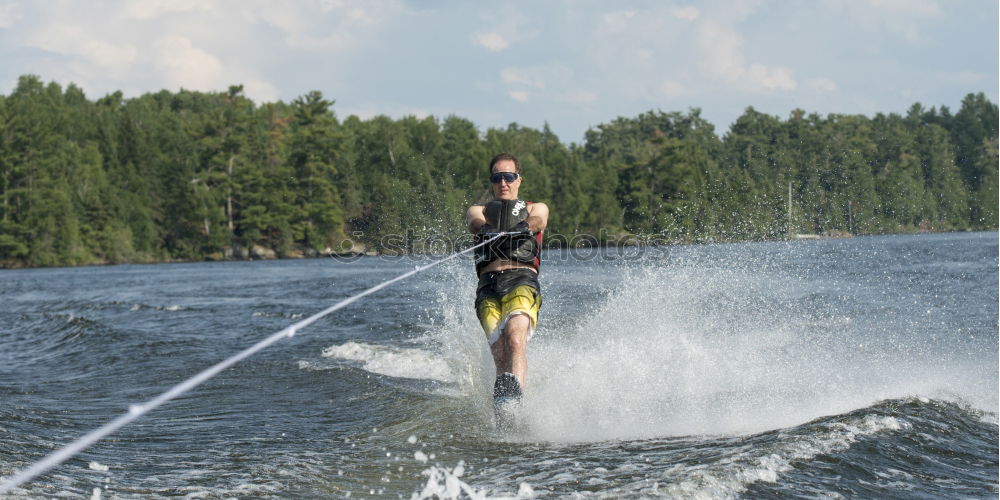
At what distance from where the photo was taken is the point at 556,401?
22.1ft

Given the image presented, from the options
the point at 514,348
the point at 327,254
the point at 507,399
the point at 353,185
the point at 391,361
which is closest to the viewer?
the point at 507,399

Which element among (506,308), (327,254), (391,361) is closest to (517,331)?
(506,308)

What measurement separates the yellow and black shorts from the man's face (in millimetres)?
567

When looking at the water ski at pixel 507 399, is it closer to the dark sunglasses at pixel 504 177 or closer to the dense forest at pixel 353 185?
the dark sunglasses at pixel 504 177

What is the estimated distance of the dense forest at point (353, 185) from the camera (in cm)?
5169

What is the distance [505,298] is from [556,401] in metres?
1.01

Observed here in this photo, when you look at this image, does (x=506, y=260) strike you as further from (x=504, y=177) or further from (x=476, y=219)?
(x=504, y=177)

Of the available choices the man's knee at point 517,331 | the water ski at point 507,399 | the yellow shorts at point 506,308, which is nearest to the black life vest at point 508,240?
the yellow shorts at point 506,308

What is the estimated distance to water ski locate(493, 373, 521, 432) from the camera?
18.7 feet

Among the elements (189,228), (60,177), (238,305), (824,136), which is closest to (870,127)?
(824,136)

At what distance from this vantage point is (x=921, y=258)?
25031 mm

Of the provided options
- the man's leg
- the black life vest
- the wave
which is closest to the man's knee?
the man's leg

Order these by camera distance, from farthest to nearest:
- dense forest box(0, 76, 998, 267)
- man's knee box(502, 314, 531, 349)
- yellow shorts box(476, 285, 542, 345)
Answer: dense forest box(0, 76, 998, 267) < yellow shorts box(476, 285, 542, 345) < man's knee box(502, 314, 531, 349)

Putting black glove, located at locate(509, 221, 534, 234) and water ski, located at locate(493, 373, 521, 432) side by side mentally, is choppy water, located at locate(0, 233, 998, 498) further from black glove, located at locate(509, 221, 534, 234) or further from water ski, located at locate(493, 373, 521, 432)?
black glove, located at locate(509, 221, 534, 234)
